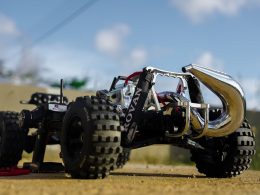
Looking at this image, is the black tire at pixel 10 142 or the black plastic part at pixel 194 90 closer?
the black plastic part at pixel 194 90

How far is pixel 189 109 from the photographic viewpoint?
595 cm

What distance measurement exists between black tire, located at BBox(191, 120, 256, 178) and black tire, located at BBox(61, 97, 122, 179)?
1.92 meters

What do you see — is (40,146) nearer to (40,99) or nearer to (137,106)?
(137,106)

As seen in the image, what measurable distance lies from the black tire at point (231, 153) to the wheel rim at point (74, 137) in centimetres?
185

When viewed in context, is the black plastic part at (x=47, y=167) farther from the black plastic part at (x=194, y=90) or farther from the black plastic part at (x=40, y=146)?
the black plastic part at (x=194, y=90)

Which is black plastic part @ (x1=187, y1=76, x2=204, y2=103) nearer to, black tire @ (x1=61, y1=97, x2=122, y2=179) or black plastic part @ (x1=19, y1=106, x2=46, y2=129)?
black tire @ (x1=61, y1=97, x2=122, y2=179)

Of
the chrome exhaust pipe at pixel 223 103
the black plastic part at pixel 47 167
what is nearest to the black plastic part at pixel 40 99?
the black plastic part at pixel 47 167

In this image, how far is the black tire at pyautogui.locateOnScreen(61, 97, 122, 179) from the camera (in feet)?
17.9

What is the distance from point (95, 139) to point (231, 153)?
230 centimetres

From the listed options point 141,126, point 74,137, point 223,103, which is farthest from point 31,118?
point 223,103

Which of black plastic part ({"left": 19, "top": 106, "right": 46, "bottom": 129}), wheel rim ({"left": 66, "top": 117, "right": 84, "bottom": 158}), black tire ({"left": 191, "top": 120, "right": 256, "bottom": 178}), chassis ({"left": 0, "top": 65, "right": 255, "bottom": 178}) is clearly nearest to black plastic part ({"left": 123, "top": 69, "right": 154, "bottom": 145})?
chassis ({"left": 0, "top": 65, "right": 255, "bottom": 178})

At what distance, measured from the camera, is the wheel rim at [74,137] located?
603cm

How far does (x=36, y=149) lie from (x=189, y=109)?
2.41 metres

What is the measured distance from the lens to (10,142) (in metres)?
7.69
